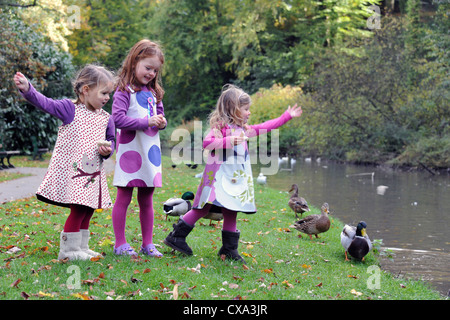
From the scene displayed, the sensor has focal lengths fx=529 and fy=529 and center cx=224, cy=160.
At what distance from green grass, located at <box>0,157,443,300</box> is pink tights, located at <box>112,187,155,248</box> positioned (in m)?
0.24

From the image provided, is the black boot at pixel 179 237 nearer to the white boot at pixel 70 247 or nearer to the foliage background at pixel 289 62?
the white boot at pixel 70 247

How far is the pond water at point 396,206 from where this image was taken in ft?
22.2

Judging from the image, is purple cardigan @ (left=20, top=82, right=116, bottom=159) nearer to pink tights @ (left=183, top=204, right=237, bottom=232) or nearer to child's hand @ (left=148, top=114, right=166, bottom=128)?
child's hand @ (left=148, top=114, right=166, bottom=128)

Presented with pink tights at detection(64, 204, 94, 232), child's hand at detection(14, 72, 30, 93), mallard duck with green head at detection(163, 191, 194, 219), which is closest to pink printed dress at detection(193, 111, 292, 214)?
pink tights at detection(64, 204, 94, 232)

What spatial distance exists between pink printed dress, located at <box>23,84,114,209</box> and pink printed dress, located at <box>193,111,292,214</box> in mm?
972

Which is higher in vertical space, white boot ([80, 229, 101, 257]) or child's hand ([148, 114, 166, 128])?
child's hand ([148, 114, 166, 128])

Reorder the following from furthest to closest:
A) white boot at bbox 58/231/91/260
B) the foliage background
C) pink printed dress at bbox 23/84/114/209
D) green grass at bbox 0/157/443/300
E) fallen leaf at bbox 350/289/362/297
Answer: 1. the foliage background
2. white boot at bbox 58/231/91/260
3. pink printed dress at bbox 23/84/114/209
4. fallen leaf at bbox 350/289/362/297
5. green grass at bbox 0/157/443/300

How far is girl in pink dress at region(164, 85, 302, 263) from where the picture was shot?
5031 mm

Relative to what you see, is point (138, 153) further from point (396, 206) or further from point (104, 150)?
point (396, 206)

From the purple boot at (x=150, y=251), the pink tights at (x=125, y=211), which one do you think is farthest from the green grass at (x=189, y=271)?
the pink tights at (x=125, y=211)

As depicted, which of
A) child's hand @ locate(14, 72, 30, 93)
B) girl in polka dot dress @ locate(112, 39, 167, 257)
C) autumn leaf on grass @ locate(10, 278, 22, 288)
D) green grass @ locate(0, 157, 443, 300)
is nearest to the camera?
autumn leaf on grass @ locate(10, 278, 22, 288)

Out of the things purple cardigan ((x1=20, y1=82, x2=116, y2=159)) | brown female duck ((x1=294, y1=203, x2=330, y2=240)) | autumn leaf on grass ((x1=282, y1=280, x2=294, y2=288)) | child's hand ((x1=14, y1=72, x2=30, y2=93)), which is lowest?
brown female duck ((x1=294, y1=203, x2=330, y2=240))

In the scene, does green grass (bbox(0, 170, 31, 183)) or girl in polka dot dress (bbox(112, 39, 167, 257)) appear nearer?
girl in polka dot dress (bbox(112, 39, 167, 257))
